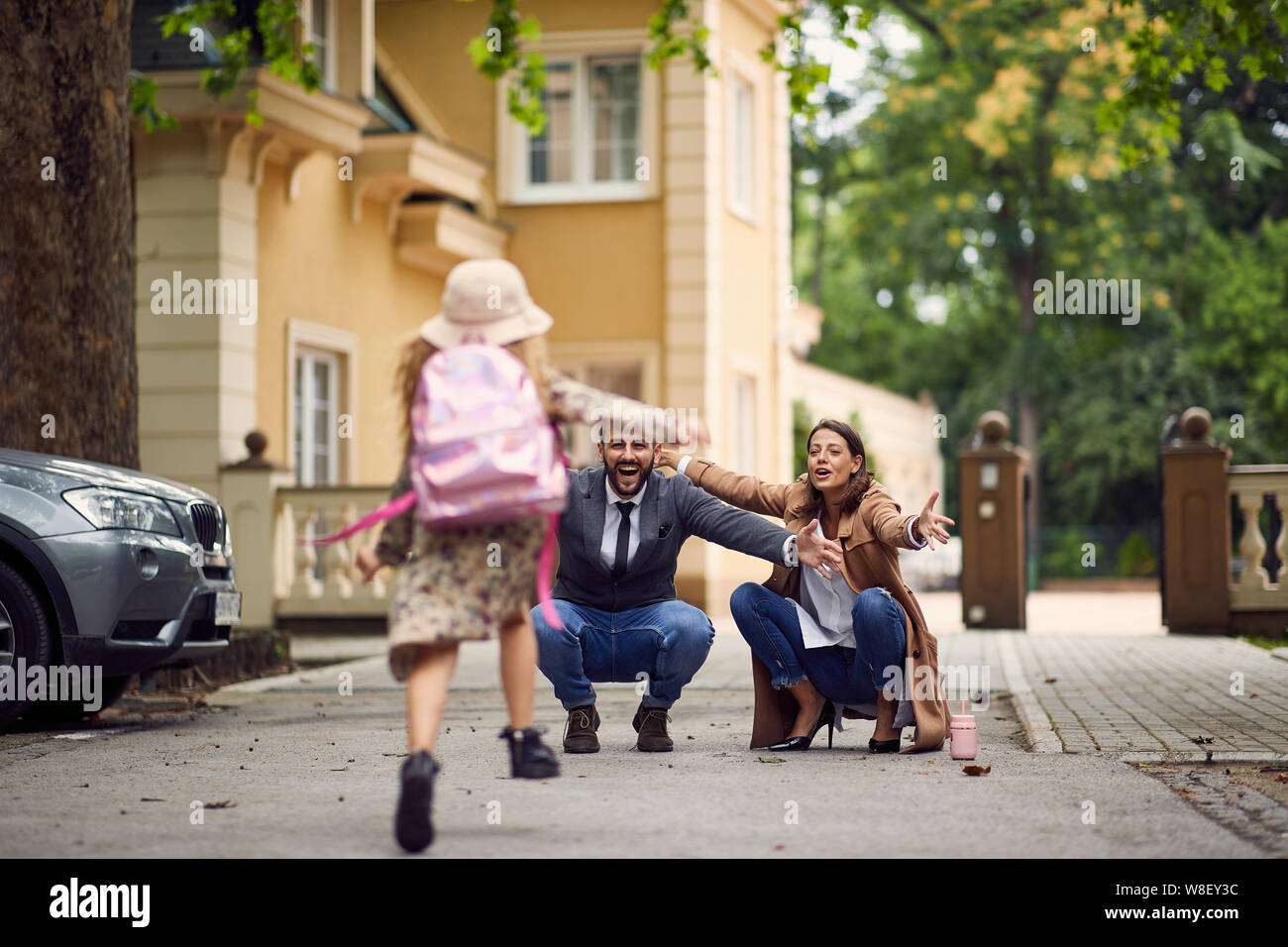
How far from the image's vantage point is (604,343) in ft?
66.0

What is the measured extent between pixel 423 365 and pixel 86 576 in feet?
11.3

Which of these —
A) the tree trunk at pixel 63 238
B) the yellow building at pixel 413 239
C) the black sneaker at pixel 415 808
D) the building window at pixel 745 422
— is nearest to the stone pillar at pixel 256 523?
the yellow building at pixel 413 239

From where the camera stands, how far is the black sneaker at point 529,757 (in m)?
5.25

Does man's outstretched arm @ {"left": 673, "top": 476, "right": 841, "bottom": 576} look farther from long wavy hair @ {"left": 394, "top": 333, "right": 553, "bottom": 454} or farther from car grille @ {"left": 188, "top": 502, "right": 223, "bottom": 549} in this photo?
car grille @ {"left": 188, "top": 502, "right": 223, "bottom": 549}

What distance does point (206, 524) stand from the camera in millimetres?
9008

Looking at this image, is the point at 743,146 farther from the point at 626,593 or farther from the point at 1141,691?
the point at 626,593

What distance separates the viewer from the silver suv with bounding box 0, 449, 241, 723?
7.99 meters

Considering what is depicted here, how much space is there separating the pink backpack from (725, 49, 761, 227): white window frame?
15.9 metres

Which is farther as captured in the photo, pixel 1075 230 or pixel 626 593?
pixel 1075 230

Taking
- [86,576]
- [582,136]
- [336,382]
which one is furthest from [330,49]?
[86,576]

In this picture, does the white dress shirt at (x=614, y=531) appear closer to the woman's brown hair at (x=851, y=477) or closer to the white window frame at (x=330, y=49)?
the woman's brown hair at (x=851, y=477)

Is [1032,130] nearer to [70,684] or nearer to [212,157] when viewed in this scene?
[212,157]

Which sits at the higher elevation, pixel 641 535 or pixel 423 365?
pixel 423 365

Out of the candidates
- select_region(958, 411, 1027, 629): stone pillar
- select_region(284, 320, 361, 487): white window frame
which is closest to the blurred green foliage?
select_region(958, 411, 1027, 629): stone pillar
